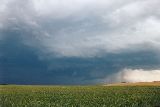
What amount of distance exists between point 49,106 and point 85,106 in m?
3.20

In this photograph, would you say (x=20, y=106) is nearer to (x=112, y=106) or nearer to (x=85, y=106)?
(x=85, y=106)

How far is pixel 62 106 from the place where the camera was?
1236 inches

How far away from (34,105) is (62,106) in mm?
2481

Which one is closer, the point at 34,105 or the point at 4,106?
the point at 4,106

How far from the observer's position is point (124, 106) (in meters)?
32.8

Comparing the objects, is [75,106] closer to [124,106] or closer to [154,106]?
[124,106]

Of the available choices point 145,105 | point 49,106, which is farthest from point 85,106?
point 145,105

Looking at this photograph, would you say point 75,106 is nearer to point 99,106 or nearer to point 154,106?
point 99,106

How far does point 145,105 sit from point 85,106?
17.5 ft

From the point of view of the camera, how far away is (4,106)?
29.9 metres

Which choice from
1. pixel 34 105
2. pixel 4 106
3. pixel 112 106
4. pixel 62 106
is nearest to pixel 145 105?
pixel 112 106

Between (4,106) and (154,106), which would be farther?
(154,106)

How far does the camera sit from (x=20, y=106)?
3036cm

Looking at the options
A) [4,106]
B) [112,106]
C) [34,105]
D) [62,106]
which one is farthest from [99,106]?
[4,106]
